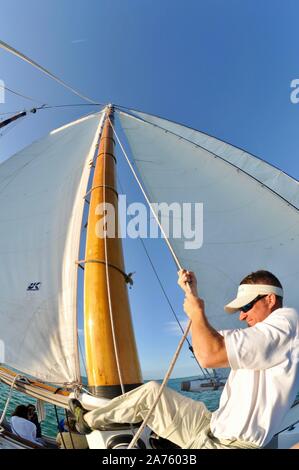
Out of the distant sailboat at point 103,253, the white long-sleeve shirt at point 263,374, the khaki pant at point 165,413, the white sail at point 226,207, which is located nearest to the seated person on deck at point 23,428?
the distant sailboat at point 103,253

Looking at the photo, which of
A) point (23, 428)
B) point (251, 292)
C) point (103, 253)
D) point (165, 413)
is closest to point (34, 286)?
point (103, 253)

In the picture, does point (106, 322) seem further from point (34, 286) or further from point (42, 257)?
point (42, 257)

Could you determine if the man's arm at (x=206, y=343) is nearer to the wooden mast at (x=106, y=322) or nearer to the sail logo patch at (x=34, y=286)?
the wooden mast at (x=106, y=322)

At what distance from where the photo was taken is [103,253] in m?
2.69

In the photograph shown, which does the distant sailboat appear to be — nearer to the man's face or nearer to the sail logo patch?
the sail logo patch

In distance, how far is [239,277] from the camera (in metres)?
2.66

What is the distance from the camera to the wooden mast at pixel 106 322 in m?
2.10

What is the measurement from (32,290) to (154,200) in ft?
6.49

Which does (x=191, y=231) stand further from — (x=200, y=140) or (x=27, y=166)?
(x=27, y=166)

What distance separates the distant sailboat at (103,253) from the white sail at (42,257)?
12 millimetres

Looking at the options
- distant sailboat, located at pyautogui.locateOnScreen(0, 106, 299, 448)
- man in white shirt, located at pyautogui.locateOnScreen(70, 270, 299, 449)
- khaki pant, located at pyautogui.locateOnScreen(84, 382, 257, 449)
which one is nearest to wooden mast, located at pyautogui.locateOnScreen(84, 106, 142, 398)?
distant sailboat, located at pyautogui.locateOnScreen(0, 106, 299, 448)

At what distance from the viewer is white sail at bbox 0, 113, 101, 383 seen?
8.57 ft

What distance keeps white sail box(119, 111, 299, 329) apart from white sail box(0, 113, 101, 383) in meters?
1.21
